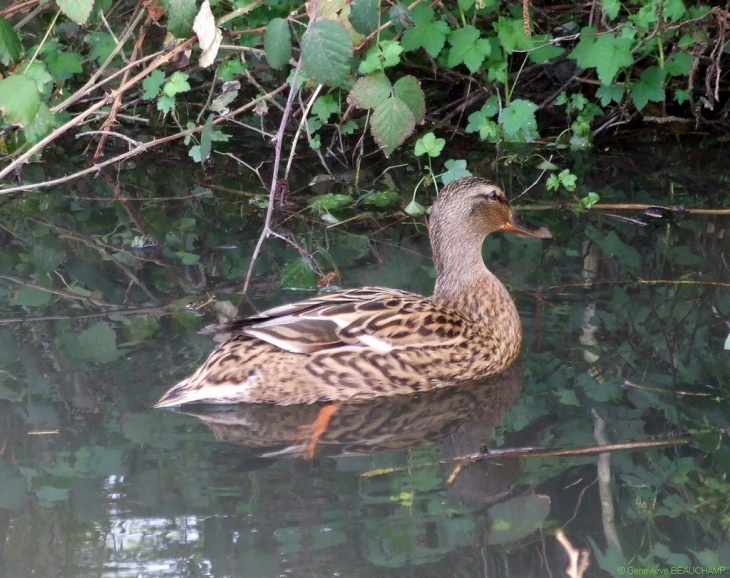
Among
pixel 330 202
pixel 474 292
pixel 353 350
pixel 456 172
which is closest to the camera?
pixel 353 350

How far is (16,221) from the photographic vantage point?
732 centimetres

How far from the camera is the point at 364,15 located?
5461mm

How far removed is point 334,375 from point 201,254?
1.99m

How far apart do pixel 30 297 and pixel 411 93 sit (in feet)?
7.99

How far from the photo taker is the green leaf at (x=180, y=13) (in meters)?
5.34

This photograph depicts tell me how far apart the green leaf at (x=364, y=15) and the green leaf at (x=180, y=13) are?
2.62 feet

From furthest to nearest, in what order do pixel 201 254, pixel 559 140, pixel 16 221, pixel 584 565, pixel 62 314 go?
pixel 559 140
pixel 16 221
pixel 201 254
pixel 62 314
pixel 584 565

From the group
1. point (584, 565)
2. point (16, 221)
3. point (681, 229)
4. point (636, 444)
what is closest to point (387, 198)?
point (681, 229)

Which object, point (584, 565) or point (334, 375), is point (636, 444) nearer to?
point (584, 565)

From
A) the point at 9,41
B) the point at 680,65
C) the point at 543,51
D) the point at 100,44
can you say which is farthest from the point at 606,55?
the point at 9,41

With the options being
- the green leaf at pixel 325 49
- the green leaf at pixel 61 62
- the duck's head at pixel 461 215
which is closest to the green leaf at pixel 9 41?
the green leaf at pixel 325 49

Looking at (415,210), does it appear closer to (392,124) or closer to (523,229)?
(523,229)

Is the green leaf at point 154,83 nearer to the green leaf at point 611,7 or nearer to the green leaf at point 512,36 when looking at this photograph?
the green leaf at point 512,36

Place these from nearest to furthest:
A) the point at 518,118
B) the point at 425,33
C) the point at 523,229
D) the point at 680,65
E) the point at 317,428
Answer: the point at 317,428 < the point at 523,229 < the point at 425,33 < the point at 518,118 < the point at 680,65
